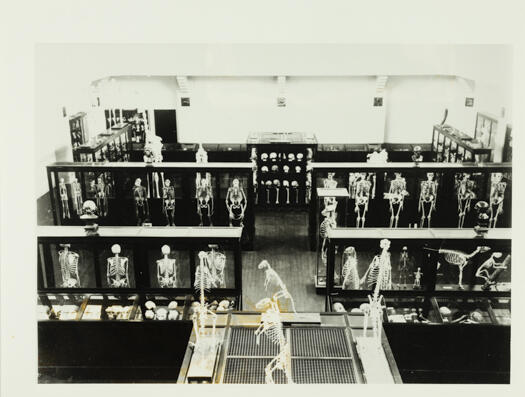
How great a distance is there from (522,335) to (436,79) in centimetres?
1407

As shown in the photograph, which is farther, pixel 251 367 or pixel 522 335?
pixel 251 367

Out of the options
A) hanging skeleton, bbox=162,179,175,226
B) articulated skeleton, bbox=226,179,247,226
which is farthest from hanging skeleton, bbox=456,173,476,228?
hanging skeleton, bbox=162,179,175,226

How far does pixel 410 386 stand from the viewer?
4.37 meters

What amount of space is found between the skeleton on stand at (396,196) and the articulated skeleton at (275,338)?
19.1 ft

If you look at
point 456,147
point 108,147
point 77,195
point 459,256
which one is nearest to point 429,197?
point 456,147

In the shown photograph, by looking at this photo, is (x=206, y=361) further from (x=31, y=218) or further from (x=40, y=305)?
(x=40, y=305)

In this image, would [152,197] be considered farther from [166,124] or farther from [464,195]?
[166,124]

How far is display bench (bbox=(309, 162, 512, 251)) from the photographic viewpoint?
1028cm

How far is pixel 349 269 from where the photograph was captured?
7.14 m

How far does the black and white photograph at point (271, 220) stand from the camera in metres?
5.16

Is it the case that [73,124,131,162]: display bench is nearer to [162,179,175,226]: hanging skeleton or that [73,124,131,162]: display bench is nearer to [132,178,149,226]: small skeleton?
[132,178,149,226]: small skeleton

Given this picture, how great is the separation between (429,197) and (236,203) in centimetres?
392

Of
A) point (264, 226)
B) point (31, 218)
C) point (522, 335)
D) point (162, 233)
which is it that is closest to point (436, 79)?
point (264, 226)

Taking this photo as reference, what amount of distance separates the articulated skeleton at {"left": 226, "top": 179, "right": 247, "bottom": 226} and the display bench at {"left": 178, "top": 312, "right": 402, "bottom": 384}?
4.51 metres
